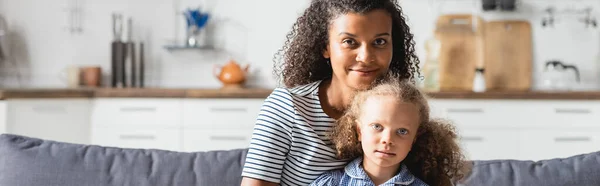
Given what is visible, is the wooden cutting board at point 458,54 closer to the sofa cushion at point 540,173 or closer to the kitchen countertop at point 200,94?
the kitchen countertop at point 200,94

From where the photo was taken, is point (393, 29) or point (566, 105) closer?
point (393, 29)

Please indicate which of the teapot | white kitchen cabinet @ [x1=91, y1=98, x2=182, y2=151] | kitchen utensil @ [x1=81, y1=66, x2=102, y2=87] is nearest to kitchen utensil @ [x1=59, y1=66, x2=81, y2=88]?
kitchen utensil @ [x1=81, y1=66, x2=102, y2=87]

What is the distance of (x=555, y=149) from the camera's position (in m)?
3.86

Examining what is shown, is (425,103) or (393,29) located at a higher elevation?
(393,29)

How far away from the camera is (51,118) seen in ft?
A: 12.8

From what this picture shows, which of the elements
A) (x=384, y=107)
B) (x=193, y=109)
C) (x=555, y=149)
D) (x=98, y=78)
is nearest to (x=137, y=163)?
(x=384, y=107)

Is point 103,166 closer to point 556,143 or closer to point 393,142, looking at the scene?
point 393,142

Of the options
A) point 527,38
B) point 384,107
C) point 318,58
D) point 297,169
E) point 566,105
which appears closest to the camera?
point 384,107

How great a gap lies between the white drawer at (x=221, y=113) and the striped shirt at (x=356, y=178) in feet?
7.97

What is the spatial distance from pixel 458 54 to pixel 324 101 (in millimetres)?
2895

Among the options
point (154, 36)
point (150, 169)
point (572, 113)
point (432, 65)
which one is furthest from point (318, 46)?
point (154, 36)

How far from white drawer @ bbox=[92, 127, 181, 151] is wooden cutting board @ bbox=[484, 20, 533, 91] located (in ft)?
6.31

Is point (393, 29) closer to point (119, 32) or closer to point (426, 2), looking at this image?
point (426, 2)

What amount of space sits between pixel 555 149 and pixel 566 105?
0.79 feet
